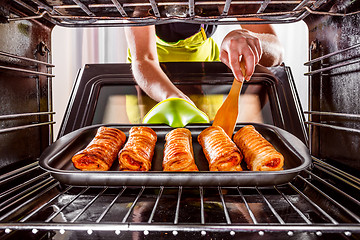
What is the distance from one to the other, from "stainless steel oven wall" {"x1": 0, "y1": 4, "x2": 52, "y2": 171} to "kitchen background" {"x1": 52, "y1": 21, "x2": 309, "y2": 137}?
1.84m

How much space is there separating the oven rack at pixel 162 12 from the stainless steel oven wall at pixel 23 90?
0.09 metres

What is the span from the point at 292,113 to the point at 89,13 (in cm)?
99

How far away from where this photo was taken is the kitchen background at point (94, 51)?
2.91 meters

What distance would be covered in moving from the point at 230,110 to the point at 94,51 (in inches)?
100

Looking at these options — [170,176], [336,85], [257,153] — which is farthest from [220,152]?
[336,85]

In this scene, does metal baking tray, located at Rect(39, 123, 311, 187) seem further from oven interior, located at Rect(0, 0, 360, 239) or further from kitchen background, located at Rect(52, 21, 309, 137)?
kitchen background, located at Rect(52, 21, 309, 137)

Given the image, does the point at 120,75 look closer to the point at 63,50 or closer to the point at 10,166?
the point at 10,166

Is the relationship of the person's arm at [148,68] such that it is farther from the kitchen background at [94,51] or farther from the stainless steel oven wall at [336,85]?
the kitchen background at [94,51]

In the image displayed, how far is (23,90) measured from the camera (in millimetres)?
1142

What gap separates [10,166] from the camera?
104 cm

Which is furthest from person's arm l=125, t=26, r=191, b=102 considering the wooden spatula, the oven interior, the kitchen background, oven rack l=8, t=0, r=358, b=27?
the kitchen background

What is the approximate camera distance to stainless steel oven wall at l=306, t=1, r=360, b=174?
38.1 inches

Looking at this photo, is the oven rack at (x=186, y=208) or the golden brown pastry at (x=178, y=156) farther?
the golden brown pastry at (x=178, y=156)

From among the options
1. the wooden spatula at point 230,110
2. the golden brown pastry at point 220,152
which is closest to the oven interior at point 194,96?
the golden brown pastry at point 220,152
